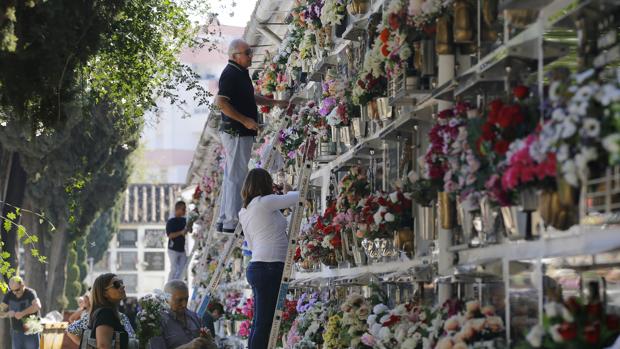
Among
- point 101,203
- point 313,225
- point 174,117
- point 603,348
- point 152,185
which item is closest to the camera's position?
point 603,348

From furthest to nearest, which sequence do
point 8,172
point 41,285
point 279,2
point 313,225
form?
point 41,285, point 8,172, point 279,2, point 313,225

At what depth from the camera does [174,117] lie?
278ft

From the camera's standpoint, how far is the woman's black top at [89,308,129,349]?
9.09 meters

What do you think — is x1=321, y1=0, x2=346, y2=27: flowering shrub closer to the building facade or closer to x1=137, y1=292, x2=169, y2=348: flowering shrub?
x1=137, y1=292, x2=169, y2=348: flowering shrub

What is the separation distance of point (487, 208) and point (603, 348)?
1788 mm

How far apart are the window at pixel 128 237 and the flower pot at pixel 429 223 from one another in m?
51.2

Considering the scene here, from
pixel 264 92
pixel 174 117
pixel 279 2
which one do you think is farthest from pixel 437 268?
pixel 174 117

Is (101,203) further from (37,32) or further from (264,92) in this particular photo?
(37,32)

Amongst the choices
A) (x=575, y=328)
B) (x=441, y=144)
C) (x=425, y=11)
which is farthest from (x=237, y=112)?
(x=575, y=328)

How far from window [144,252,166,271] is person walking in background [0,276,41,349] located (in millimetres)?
38598

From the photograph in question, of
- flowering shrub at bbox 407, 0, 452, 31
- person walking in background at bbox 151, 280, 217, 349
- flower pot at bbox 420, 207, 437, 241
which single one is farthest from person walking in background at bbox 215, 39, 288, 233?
flowering shrub at bbox 407, 0, 452, 31

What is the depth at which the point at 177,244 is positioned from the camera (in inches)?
805

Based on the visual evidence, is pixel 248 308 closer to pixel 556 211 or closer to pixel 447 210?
pixel 447 210

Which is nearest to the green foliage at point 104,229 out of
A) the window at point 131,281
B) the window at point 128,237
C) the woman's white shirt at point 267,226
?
the window at point 128,237
